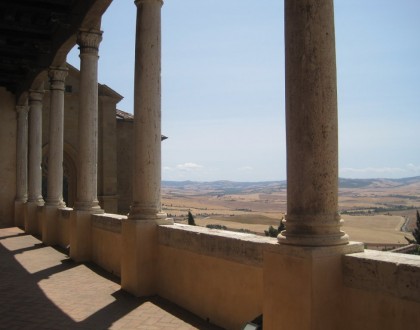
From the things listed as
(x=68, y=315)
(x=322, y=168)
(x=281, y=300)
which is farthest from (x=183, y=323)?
(x=322, y=168)

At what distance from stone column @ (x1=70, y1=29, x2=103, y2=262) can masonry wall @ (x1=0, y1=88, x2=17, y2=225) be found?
885 centimetres

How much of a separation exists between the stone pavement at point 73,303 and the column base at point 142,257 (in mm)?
227

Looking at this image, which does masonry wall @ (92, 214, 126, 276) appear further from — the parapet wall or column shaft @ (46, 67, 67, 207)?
column shaft @ (46, 67, 67, 207)

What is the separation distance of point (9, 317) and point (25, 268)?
3.57 metres

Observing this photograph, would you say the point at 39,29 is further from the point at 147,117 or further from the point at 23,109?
the point at 147,117

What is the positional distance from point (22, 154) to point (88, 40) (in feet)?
30.1

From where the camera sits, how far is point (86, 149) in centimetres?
974

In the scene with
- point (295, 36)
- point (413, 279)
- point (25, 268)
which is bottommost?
point (25, 268)

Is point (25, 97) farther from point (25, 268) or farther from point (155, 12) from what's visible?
point (155, 12)

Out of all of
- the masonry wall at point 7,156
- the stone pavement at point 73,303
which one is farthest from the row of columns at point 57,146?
the stone pavement at point 73,303

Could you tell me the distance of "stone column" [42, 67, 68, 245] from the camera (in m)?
12.5

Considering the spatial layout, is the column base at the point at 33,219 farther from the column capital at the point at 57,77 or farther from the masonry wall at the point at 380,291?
the masonry wall at the point at 380,291

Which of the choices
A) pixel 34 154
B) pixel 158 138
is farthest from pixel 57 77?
pixel 158 138

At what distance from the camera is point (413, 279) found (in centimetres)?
302
